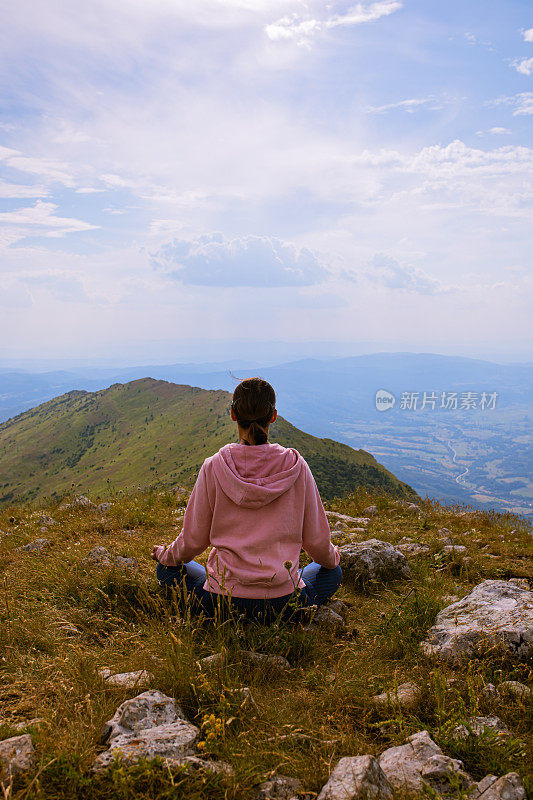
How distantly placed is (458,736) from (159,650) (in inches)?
90.9

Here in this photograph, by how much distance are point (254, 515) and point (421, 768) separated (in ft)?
7.40

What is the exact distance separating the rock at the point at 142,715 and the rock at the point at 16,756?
42 centimetres

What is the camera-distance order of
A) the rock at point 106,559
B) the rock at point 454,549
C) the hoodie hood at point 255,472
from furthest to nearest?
the rock at point 454,549 < the rock at point 106,559 < the hoodie hood at point 255,472

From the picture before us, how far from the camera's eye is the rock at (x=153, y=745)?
2.53 meters

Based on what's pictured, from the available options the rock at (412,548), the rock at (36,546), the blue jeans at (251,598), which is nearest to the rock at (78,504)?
the rock at (36,546)

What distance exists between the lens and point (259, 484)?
4.25 meters

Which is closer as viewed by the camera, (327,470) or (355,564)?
(355,564)

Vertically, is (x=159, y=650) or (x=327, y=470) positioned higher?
(x=159, y=650)

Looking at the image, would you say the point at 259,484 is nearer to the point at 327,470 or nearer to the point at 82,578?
the point at 82,578

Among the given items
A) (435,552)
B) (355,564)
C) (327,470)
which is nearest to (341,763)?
(355,564)

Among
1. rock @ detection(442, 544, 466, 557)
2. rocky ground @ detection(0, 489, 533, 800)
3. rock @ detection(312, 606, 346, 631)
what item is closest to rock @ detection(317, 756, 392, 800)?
rocky ground @ detection(0, 489, 533, 800)

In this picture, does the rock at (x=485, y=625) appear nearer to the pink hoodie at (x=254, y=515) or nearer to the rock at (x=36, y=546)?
the pink hoodie at (x=254, y=515)

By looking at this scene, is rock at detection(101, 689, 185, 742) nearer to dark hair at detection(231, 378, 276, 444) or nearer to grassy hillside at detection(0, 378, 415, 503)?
dark hair at detection(231, 378, 276, 444)

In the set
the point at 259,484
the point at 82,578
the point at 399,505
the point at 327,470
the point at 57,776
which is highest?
the point at 259,484
